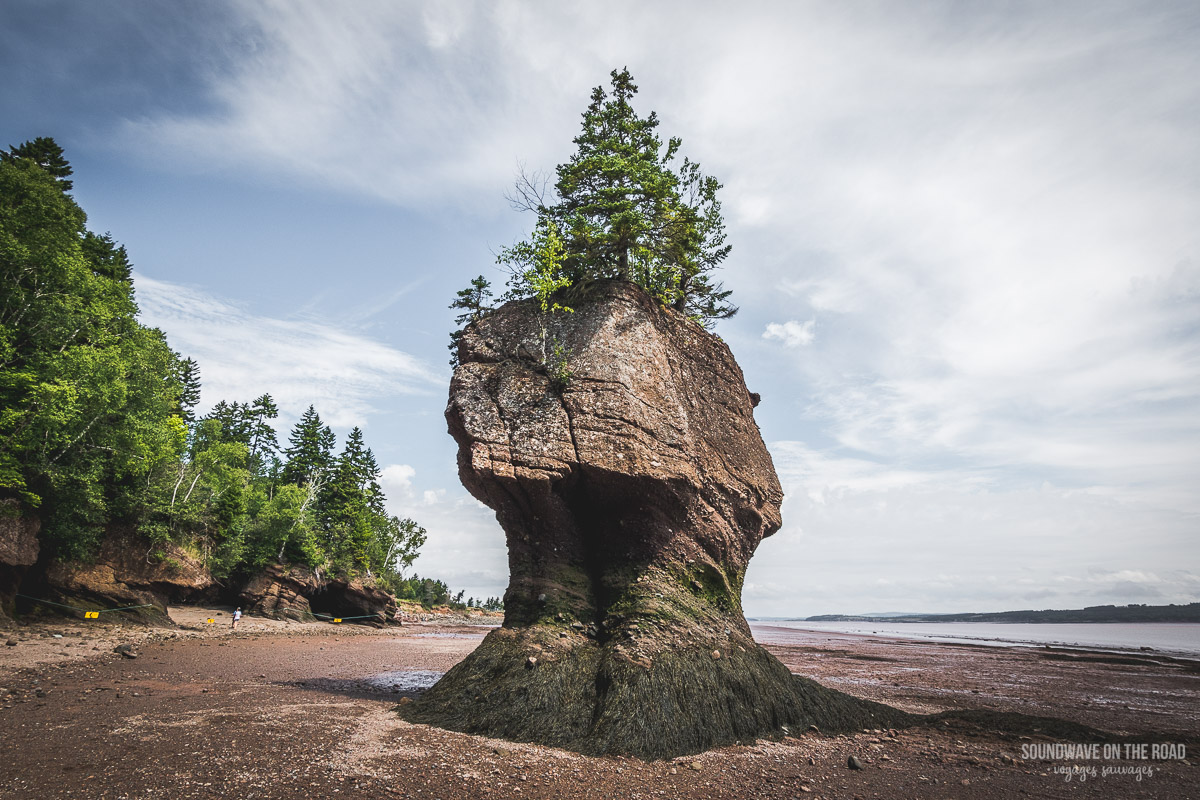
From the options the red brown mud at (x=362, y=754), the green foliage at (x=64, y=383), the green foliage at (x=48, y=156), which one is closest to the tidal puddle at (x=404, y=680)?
the red brown mud at (x=362, y=754)

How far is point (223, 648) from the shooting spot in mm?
20969

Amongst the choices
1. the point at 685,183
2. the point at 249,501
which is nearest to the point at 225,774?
the point at 685,183

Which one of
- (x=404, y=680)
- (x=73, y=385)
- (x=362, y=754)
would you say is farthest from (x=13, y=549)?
(x=362, y=754)

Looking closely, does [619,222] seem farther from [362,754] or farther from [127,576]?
[127,576]

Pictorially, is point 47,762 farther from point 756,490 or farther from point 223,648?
point 223,648

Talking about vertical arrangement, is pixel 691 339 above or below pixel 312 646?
above

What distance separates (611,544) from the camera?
12.8 meters

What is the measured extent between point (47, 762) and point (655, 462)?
10651 mm

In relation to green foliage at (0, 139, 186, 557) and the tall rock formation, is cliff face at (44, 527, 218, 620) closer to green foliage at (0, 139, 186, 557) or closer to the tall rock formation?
green foliage at (0, 139, 186, 557)

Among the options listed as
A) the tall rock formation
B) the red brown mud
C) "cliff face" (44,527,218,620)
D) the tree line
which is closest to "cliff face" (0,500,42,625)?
the tree line

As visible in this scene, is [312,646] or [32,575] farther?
[312,646]

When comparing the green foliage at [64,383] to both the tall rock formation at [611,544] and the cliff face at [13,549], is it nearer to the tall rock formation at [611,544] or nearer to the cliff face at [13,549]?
the cliff face at [13,549]

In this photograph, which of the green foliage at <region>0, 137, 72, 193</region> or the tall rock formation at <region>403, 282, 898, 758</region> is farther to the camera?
the green foliage at <region>0, 137, 72, 193</region>

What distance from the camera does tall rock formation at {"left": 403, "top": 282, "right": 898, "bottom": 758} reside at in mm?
10156
